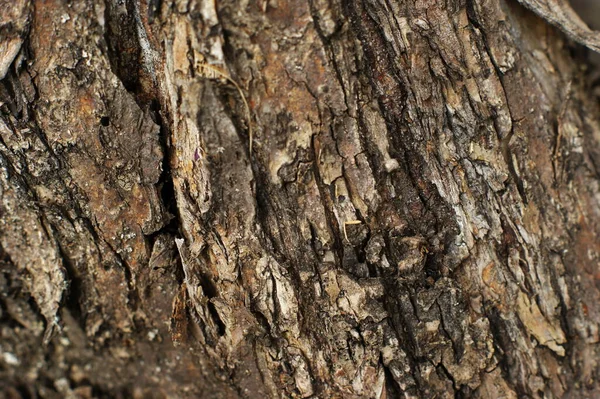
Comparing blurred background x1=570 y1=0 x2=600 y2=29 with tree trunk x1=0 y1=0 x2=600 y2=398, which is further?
blurred background x1=570 y1=0 x2=600 y2=29

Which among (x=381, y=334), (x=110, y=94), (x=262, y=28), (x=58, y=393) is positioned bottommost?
(x=58, y=393)

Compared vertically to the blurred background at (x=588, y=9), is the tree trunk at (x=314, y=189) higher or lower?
lower

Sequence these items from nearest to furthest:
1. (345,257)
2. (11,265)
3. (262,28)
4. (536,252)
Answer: (262,28), (345,257), (536,252), (11,265)

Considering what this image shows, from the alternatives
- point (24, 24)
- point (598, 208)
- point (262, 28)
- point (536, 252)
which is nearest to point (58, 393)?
point (24, 24)

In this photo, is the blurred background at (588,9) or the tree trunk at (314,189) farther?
the blurred background at (588,9)

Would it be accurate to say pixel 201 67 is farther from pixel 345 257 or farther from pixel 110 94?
pixel 345 257

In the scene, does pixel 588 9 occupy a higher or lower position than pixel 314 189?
higher

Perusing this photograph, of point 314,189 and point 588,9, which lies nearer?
point 314,189

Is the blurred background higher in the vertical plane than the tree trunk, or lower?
higher
